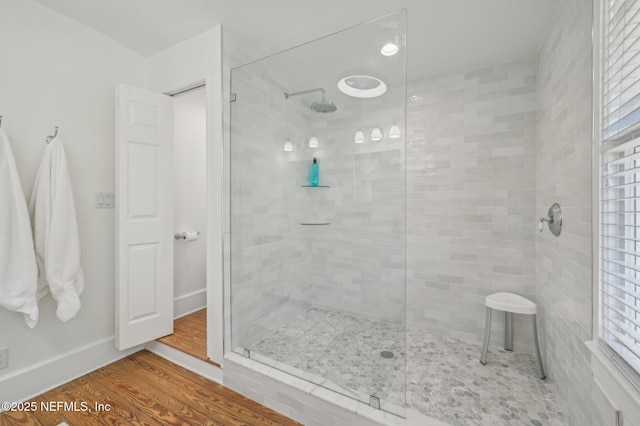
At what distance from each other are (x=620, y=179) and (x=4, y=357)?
3.19m

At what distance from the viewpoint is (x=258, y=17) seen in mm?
1799

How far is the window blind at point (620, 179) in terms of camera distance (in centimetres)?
87

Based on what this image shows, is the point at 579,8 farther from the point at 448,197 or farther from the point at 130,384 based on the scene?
the point at 130,384

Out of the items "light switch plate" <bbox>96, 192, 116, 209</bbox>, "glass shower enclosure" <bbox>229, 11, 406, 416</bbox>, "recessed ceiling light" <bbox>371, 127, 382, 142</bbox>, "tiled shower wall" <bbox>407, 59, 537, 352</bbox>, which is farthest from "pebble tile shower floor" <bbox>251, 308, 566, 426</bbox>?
"light switch plate" <bbox>96, 192, 116, 209</bbox>

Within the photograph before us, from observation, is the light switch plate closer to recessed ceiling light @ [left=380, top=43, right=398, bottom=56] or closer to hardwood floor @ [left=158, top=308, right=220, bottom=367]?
hardwood floor @ [left=158, top=308, right=220, bottom=367]

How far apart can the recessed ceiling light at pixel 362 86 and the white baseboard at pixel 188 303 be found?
254cm

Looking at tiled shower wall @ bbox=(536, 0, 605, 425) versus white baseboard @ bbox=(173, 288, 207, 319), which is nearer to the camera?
tiled shower wall @ bbox=(536, 0, 605, 425)

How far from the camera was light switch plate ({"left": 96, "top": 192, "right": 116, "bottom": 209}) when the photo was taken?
2025 mm

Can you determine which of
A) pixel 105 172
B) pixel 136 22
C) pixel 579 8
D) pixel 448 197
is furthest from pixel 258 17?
pixel 448 197

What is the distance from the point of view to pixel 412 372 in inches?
73.3

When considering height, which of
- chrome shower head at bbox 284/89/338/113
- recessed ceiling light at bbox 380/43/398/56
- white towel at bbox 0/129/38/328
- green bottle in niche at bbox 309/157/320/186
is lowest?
white towel at bbox 0/129/38/328

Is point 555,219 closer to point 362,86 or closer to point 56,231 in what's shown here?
point 362,86

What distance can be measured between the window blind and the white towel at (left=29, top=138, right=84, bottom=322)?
273 cm

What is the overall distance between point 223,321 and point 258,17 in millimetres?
2085
